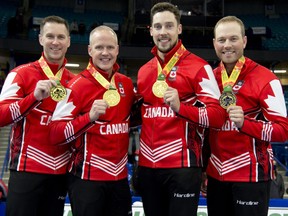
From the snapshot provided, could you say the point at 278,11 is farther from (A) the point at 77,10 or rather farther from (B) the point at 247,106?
(B) the point at 247,106

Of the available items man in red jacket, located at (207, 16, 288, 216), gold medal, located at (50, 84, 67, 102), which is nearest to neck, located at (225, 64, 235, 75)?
man in red jacket, located at (207, 16, 288, 216)

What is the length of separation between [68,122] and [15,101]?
507 millimetres

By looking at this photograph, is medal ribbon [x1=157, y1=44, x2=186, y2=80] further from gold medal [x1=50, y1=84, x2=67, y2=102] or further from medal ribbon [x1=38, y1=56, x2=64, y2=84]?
medal ribbon [x1=38, y1=56, x2=64, y2=84]

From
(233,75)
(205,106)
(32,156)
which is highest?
(233,75)

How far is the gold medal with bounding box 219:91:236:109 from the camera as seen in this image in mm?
2377

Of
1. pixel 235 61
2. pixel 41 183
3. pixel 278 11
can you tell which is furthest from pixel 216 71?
pixel 278 11

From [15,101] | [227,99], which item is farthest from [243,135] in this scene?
[15,101]

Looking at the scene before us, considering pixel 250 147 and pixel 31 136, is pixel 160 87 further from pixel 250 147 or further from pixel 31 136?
pixel 31 136

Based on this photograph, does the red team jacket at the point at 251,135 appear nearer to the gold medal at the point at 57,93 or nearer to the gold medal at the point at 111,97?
the gold medal at the point at 111,97

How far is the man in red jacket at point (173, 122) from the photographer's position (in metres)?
2.45

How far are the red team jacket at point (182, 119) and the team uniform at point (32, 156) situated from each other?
0.73 m

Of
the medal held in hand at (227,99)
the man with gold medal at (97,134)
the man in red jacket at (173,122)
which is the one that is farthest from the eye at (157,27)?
the medal held in hand at (227,99)

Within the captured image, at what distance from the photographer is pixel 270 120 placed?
253 cm

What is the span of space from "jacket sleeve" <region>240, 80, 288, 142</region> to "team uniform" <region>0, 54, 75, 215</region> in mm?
1469
